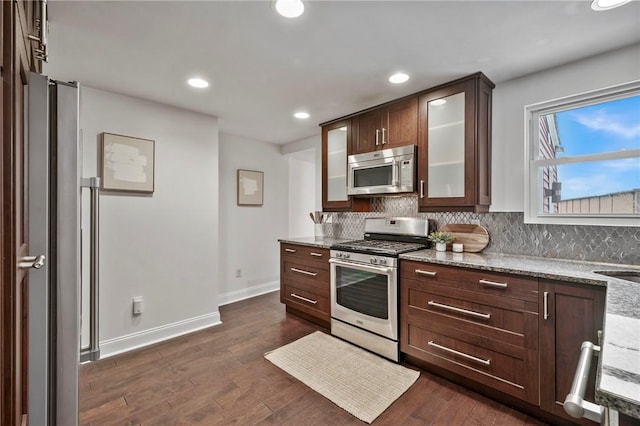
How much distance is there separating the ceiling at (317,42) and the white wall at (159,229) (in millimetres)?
312

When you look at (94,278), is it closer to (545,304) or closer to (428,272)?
(428,272)

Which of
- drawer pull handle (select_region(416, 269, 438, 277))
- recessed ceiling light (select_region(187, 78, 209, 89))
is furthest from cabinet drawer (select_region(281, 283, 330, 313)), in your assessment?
recessed ceiling light (select_region(187, 78, 209, 89))

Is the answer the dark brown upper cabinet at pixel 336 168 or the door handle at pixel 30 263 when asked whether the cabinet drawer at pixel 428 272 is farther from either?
the door handle at pixel 30 263

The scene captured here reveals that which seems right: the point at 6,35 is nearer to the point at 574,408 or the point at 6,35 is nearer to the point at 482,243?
the point at 574,408

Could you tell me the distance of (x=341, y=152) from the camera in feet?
10.9

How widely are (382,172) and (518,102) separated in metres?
1.24

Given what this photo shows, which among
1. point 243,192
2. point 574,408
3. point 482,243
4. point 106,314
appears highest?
point 243,192

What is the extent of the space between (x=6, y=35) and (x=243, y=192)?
3364 mm

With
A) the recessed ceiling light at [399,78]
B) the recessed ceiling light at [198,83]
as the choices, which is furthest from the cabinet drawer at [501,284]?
the recessed ceiling light at [198,83]

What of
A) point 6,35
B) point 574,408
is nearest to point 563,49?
point 574,408

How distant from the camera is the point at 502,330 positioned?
184 centimetres

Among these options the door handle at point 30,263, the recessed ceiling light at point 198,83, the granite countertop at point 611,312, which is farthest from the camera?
the recessed ceiling light at point 198,83

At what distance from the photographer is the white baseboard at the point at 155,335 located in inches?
101

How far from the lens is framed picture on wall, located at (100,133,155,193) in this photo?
2.55m
